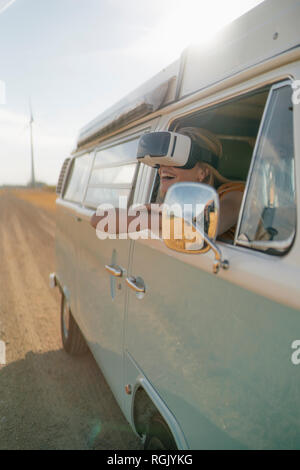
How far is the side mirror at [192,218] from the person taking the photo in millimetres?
939

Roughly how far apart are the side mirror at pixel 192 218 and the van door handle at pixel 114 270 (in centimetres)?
100

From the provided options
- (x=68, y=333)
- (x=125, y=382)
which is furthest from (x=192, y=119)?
(x=68, y=333)

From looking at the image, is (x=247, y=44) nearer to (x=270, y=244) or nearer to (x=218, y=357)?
(x=270, y=244)

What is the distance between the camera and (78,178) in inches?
160

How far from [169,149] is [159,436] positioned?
4.67 ft

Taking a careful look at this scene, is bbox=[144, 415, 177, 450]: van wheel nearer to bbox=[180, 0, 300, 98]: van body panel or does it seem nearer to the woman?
the woman

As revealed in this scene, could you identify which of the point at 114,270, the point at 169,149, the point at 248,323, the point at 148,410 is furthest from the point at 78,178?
the point at 248,323

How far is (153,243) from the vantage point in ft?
5.15

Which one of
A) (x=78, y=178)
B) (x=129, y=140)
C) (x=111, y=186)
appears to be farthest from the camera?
(x=78, y=178)

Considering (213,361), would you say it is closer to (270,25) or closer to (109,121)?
(270,25)

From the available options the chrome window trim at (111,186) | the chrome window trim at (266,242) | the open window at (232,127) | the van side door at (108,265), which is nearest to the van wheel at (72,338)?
the van side door at (108,265)

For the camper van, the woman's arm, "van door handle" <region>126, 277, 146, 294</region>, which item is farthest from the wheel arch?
the woman's arm

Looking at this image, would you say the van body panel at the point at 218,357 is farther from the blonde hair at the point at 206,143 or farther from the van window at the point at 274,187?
the blonde hair at the point at 206,143

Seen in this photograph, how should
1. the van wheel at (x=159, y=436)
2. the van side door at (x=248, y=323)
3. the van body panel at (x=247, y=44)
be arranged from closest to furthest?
1. the van side door at (x=248, y=323)
2. the van body panel at (x=247, y=44)
3. the van wheel at (x=159, y=436)
